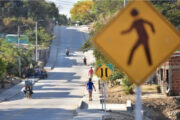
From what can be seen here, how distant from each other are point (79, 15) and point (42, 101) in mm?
127598

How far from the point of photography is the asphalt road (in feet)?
80.2

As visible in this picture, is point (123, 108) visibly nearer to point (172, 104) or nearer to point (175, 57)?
point (172, 104)

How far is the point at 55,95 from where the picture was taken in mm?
36062

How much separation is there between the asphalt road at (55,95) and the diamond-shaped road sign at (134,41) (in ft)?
54.1

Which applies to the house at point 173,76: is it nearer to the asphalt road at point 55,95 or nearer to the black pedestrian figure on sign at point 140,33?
the asphalt road at point 55,95

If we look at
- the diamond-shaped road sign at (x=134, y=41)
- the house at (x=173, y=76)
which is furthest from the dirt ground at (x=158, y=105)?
the diamond-shaped road sign at (x=134, y=41)

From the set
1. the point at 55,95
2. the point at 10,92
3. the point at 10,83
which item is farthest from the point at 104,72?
the point at 10,83

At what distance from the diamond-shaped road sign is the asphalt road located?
54.1 feet

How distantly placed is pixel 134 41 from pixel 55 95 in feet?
98.1

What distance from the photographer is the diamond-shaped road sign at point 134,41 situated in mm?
6465

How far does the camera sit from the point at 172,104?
94.1 ft

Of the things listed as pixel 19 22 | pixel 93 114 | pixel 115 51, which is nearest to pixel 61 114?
pixel 93 114

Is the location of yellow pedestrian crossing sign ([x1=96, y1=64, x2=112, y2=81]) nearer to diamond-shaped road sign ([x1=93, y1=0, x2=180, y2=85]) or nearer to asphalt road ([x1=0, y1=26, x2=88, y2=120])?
asphalt road ([x1=0, y1=26, x2=88, y2=120])

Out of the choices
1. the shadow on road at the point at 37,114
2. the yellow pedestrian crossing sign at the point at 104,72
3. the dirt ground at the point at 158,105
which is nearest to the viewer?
the shadow on road at the point at 37,114
